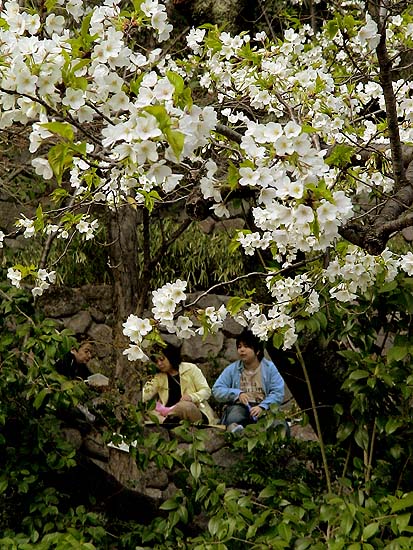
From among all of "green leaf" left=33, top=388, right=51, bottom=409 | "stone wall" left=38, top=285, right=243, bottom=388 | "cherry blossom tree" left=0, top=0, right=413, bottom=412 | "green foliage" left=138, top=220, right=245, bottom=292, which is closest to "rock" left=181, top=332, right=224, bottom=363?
"stone wall" left=38, top=285, right=243, bottom=388

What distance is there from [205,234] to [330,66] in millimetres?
3808

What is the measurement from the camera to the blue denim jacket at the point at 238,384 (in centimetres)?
491

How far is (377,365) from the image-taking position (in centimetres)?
225

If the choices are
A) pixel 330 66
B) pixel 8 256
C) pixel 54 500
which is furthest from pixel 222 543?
pixel 8 256

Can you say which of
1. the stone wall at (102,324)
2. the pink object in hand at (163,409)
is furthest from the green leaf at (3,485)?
the stone wall at (102,324)

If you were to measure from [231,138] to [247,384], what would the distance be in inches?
132

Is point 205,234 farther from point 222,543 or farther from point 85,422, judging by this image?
point 222,543

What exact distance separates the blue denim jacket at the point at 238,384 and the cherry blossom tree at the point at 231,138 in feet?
6.47

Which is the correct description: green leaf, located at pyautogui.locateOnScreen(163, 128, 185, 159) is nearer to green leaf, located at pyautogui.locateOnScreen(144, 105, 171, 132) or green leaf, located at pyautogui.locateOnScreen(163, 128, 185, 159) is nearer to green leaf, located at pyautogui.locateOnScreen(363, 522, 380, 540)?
green leaf, located at pyautogui.locateOnScreen(144, 105, 171, 132)

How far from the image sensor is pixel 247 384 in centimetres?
512

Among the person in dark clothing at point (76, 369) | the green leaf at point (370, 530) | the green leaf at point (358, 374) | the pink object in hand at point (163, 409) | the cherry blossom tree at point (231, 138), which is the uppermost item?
the cherry blossom tree at point (231, 138)

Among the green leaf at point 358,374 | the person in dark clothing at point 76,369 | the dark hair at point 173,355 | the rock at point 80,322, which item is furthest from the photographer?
the rock at point 80,322

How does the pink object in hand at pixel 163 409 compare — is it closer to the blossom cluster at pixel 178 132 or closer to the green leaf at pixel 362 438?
the blossom cluster at pixel 178 132

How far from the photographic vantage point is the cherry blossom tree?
1.38 metres
